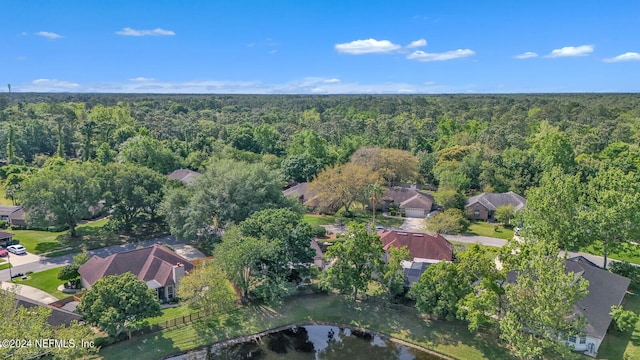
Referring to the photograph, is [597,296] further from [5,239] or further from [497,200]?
[5,239]

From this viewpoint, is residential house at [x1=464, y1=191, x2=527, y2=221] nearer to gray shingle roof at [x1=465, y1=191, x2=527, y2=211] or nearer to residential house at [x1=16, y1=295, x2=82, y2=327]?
gray shingle roof at [x1=465, y1=191, x2=527, y2=211]

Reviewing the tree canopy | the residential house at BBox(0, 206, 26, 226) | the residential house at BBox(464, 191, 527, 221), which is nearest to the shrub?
the residential house at BBox(464, 191, 527, 221)

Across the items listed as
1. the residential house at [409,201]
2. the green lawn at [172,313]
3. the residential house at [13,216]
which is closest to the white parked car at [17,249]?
the residential house at [13,216]

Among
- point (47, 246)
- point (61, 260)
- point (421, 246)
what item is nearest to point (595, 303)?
point (421, 246)

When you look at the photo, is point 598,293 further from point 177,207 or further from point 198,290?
point 177,207

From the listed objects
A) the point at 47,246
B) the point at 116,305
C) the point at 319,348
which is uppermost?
the point at 116,305

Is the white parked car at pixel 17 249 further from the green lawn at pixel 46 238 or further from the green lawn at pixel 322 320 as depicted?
the green lawn at pixel 322 320

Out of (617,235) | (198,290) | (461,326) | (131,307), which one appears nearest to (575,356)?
(461,326)
